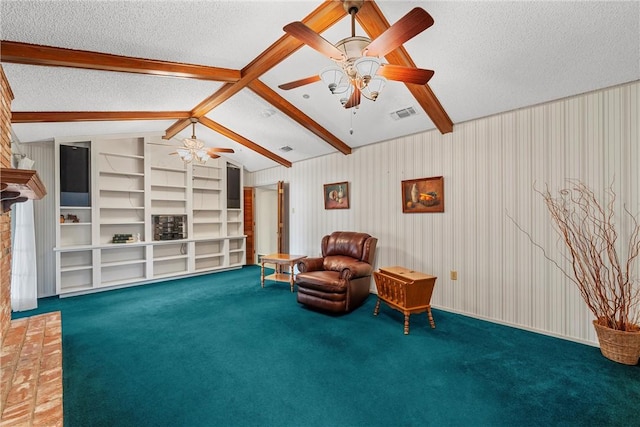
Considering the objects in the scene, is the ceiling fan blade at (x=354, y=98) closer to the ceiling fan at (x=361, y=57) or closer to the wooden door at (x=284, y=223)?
the ceiling fan at (x=361, y=57)

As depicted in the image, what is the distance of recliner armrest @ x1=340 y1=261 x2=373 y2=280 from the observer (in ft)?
12.3

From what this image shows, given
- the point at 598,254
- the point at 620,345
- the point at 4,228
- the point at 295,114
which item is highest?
the point at 295,114

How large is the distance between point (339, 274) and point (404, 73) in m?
2.60

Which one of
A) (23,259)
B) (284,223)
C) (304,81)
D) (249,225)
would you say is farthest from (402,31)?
(249,225)

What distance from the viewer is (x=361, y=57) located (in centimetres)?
191

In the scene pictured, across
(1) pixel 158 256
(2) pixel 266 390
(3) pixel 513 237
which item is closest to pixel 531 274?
(3) pixel 513 237

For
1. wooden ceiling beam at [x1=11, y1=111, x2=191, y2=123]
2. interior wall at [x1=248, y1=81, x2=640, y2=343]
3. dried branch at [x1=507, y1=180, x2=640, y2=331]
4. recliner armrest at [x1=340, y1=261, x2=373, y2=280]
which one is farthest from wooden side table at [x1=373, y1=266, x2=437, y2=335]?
wooden ceiling beam at [x1=11, y1=111, x2=191, y2=123]

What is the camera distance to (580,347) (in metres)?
2.80

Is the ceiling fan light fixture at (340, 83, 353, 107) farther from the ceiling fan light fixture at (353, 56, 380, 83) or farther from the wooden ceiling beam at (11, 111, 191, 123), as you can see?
the wooden ceiling beam at (11, 111, 191, 123)

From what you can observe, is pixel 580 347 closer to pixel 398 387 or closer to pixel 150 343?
pixel 398 387

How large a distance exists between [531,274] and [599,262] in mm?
583

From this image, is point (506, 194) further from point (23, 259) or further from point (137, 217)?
point (23, 259)

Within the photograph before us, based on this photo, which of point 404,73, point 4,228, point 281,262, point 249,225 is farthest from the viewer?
point 249,225

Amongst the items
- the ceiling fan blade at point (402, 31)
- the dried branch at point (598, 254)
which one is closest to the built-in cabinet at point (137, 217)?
the ceiling fan blade at point (402, 31)
